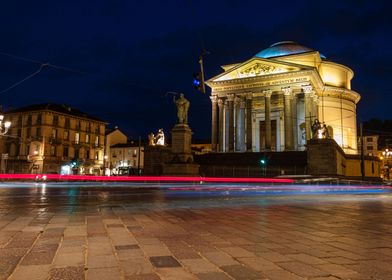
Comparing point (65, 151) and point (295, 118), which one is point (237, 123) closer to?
point (295, 118)

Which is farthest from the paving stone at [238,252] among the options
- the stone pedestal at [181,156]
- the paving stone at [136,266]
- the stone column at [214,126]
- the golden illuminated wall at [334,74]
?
the golden illuminated wall at [334,74]

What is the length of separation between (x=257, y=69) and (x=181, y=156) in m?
23.5

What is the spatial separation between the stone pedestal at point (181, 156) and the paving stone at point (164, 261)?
31447 millimetres

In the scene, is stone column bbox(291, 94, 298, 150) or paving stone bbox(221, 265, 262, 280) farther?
stone column bbox(291, 94, 298, 150)

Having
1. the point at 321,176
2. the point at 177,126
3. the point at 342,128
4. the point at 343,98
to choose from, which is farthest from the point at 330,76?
the point at 177,126

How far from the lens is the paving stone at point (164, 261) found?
171 inches

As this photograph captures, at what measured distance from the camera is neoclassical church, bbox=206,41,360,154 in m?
51.2

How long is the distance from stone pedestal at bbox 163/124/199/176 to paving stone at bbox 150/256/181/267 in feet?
103

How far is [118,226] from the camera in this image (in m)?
7.20

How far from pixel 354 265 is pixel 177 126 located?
3316 centimetres

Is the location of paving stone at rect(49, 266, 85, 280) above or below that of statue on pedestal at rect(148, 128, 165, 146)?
below

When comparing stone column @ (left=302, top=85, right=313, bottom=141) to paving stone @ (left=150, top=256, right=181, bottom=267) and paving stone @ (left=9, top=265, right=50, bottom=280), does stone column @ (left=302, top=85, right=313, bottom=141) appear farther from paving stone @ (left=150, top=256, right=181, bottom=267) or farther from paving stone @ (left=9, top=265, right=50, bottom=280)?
paving stone @ (left=9, top=265, right=50, bottom=280)


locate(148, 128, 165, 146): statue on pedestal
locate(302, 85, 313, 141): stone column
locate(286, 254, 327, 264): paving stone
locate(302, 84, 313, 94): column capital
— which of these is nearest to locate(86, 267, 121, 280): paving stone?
locate(286, 254, 327, 264): paving stone

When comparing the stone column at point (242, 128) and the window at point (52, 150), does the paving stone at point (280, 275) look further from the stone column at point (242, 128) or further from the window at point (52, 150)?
the window at point (52, 150)
